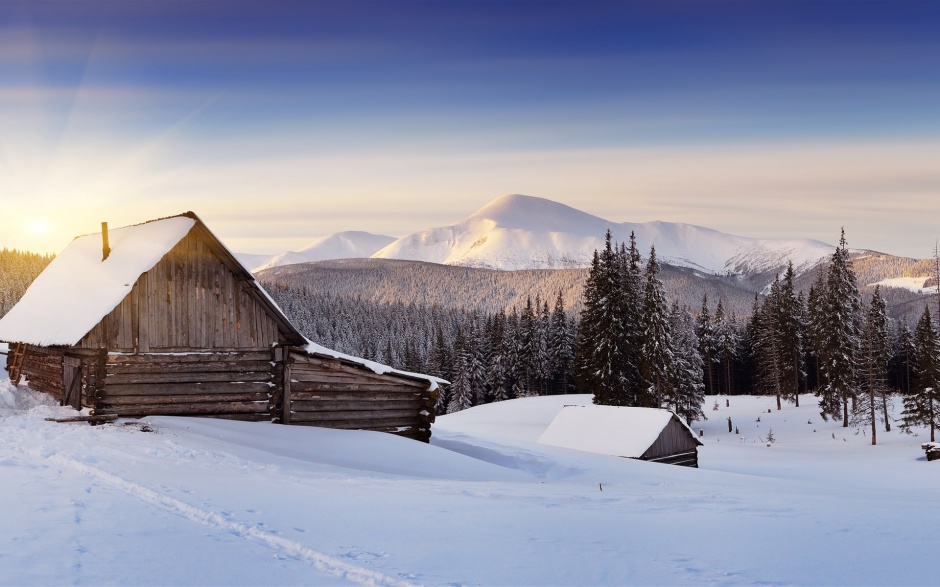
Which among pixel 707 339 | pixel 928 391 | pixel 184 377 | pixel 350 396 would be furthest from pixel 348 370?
pixel 707 339

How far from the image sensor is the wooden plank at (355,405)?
22.0m

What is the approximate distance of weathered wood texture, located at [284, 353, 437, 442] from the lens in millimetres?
22078

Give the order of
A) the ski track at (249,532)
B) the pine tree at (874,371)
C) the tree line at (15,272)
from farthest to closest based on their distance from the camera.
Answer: the tree line at (15,272)
the pine tree at (874,371)
the ski track at (249,532)

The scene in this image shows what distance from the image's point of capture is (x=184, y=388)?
20.3m

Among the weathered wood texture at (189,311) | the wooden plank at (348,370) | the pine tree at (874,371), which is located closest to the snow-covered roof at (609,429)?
the wooden plank at (348,370)

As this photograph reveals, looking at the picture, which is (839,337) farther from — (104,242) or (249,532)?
(249,532)

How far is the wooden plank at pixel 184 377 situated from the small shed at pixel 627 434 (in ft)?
66.0

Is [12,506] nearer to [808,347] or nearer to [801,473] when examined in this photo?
[801,473]

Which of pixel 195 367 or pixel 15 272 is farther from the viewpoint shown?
pixel 15 272

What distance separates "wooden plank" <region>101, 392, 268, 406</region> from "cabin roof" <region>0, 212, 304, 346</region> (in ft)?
6.45

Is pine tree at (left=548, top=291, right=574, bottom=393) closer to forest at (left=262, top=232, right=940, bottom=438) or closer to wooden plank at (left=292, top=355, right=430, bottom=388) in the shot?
forest at (left=262, top=232, right=940, bottom=438)

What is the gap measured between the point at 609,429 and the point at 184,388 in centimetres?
2354

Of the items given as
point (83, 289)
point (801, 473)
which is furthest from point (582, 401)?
point (83, 289)

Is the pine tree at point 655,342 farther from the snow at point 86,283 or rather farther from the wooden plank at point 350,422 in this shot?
the snow at point 86,283
